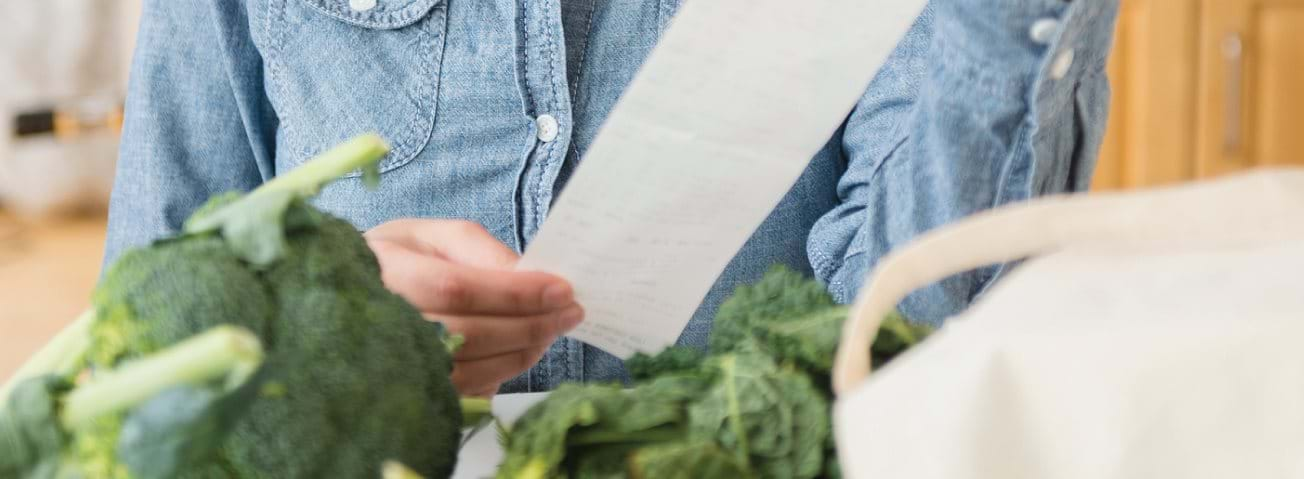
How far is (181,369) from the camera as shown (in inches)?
12.3

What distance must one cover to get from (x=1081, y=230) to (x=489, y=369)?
15.1 inches

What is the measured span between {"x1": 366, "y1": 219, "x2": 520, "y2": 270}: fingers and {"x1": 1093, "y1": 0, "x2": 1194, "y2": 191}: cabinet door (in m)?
1.77

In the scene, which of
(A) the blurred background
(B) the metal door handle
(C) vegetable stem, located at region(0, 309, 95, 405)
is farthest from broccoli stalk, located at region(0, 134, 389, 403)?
(B) the metal door handle

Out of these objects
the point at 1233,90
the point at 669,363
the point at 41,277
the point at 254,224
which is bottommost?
the point at 41,277

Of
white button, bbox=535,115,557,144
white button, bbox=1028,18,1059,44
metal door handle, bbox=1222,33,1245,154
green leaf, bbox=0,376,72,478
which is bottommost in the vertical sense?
metal door handle, bbox=1222,33,1245,154

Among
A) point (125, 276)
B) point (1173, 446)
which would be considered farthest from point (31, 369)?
point (1173, 446)

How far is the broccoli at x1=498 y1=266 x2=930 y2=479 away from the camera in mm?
381

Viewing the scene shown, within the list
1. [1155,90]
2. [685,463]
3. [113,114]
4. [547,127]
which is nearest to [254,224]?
[685,463]

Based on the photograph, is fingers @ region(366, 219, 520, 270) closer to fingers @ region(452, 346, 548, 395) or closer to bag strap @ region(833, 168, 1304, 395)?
fingers @ region(452, 346, 548, 395)

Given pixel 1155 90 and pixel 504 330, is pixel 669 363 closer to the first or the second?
pixel 504 330

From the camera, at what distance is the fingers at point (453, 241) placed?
2.19 ft

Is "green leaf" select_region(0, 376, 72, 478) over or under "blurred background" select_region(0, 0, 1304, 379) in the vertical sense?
over

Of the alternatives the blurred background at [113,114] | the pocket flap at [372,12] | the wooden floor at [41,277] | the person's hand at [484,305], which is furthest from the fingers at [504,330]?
the wooden floor at [41,277]

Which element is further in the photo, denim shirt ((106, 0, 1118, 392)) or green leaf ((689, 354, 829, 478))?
denim shirt ((106, 0, 1118, 392))
